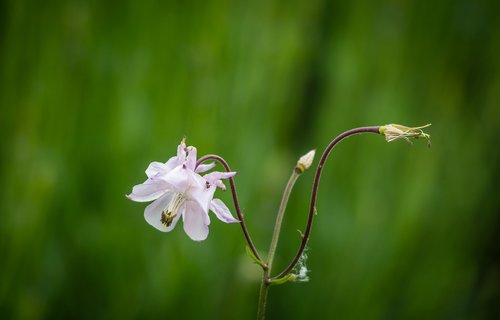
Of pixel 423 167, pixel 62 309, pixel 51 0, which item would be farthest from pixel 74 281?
pixel 423 167

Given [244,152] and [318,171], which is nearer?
[318,171]

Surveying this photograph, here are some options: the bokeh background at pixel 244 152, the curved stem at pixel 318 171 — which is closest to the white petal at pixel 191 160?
the curved stem at pixel 318 171

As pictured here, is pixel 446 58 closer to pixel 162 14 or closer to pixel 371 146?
pixel 371 146

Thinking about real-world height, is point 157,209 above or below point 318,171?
below

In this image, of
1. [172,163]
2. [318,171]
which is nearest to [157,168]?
[172,163]

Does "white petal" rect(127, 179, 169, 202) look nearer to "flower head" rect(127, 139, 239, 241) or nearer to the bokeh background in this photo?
"flower head" rect(127, 139, 239, 241)

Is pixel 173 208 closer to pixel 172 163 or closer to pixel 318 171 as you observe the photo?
pixel 172 163

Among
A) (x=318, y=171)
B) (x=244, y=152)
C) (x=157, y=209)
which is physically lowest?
(x=244, y=152)

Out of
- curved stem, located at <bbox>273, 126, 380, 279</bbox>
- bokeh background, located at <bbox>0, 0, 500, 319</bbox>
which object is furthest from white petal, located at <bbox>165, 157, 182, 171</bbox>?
bokeh background, located at <bbox>0, 0, 500, 319</bbox>
